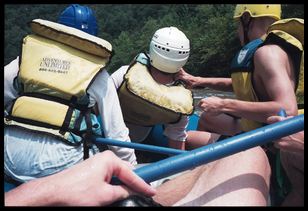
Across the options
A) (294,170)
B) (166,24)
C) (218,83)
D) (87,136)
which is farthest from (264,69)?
(166,24)

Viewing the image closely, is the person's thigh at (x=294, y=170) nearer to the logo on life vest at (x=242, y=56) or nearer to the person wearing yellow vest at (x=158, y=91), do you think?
the logo on life vest at (x=242, y=56)

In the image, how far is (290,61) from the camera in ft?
6.81

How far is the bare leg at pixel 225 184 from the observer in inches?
42.3

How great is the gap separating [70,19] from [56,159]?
33.3 inches

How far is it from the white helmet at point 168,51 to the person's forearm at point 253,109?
66 cm

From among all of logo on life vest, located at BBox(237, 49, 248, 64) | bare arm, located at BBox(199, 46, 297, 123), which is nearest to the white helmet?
logo on life vest, located at BBox(237, 49, 248, 64)

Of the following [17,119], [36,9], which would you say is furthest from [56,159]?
[36,9]

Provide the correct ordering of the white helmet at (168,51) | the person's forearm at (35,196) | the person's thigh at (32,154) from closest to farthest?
the person's forearm at (35,196), the person's thigh at (32,154), the white helmet at (168,51)

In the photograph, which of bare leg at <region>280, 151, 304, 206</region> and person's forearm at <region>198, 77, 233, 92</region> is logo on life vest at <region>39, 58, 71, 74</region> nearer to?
bare leg at <region>280, 151, 304, 206</region>

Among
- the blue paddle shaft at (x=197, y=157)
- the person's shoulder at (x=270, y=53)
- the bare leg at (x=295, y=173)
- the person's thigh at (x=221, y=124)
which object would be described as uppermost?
the blue paddle shaft at (x=197, y=157)

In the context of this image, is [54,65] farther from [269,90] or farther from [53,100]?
[269,90]

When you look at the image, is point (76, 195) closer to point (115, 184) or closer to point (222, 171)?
point (115, 184)

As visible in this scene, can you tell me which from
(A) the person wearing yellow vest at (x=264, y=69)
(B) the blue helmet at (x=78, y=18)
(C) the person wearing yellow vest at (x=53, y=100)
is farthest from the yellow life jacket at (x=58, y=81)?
(A) the person wearing yellow vest at (x=264, y=69)
